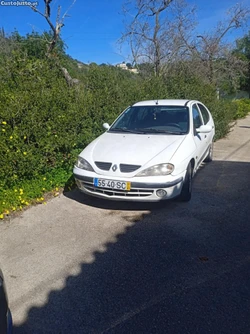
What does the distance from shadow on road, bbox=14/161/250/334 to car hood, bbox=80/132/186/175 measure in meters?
0.84

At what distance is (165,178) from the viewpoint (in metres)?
3.58

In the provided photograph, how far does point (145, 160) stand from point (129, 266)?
4.92 ft

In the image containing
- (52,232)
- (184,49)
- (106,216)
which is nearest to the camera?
(52,232)

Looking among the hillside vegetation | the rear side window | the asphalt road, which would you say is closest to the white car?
the asphalt road

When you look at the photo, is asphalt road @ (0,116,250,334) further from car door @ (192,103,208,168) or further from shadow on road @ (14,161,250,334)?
car door @ (192,103,208,168)

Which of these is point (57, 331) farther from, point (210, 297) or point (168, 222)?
point (168, 222)

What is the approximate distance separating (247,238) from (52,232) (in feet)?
8.00

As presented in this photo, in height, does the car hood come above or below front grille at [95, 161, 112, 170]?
above

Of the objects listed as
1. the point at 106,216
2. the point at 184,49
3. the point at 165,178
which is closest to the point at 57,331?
the point at 106,216

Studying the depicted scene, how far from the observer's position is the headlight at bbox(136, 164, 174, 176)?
3590 mm

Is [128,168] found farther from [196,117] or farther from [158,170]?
[196,117]

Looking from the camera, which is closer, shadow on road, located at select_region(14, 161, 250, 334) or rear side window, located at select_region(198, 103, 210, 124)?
shadow on road, located at select_region(14, 161, 250, 334)

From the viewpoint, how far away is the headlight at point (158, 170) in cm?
359

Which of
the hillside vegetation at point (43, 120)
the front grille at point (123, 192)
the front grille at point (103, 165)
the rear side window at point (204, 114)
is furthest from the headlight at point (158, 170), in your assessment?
the rear side window at point (204, 114)
